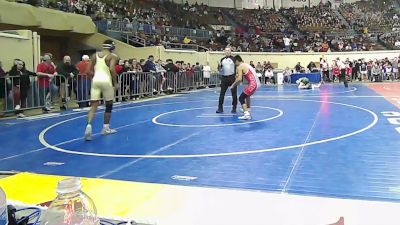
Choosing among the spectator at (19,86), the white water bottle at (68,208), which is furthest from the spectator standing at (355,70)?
the white water bottle at (68,208)

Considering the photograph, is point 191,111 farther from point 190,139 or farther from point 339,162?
point 339,162

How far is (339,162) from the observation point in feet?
17.2

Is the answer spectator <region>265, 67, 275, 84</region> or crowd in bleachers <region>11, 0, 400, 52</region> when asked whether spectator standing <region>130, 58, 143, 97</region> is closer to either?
crowd in bleachers <region>11, 0, 400, 52</region>

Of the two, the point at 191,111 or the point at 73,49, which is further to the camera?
the point at 73,49

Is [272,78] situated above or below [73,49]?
below

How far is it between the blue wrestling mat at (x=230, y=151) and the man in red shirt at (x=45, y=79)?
63.5 inches

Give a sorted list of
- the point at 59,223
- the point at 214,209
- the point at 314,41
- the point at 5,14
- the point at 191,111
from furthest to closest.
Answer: the point at 314,41, the point at 5,14, the point at 191,111, the point at 214,209, the point at 59,223

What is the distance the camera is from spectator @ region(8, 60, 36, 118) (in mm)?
10828

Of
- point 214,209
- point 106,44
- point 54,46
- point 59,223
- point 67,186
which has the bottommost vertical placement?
point 214,209

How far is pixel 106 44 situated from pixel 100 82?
69 cm

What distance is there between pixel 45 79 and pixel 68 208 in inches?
430

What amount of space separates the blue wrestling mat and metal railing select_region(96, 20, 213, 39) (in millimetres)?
15007

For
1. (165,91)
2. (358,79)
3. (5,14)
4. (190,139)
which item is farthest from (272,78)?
(190,139)

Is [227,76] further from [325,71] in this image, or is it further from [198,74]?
[325,71]
